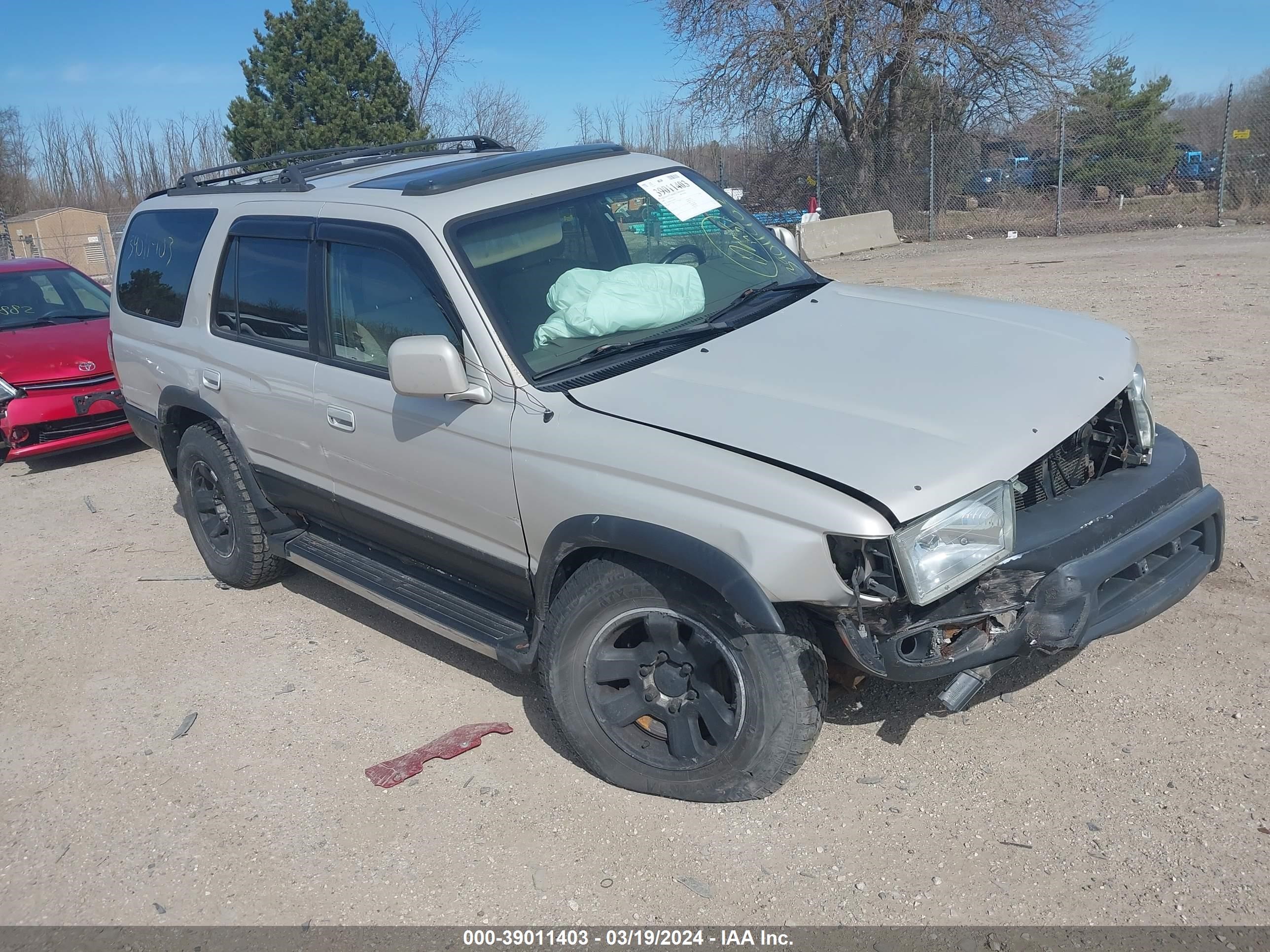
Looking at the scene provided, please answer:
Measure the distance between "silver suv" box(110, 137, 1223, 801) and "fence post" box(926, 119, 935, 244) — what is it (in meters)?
17.4

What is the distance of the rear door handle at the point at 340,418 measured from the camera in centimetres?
404

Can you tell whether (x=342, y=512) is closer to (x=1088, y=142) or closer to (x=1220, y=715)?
(x=1220, y=715)

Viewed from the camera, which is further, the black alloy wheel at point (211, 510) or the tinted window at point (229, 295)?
the black alloy wheel at point (211, 510)

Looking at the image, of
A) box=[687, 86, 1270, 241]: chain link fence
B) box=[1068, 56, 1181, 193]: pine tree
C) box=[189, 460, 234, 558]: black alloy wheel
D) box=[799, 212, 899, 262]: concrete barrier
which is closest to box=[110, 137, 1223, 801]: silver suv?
box=[189, 460, 234, 558]: black alloy wheel

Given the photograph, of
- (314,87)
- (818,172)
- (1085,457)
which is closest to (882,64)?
(818,172)

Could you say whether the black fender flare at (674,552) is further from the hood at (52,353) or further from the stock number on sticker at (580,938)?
the hood at (52,353)

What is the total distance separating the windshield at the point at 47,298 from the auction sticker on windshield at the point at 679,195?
21.1 ft

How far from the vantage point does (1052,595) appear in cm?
287

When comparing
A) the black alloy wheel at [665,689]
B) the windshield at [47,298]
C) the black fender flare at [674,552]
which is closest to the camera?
the black fender flare at [674,552]

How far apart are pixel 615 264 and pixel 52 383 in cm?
608

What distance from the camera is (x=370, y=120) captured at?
24.8 m

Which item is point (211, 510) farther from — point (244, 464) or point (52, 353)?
point (52, 353)

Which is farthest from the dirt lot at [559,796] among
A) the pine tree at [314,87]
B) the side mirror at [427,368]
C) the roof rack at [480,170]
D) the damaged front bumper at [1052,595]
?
the pine tree at [314,87]

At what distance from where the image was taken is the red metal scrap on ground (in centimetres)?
364
